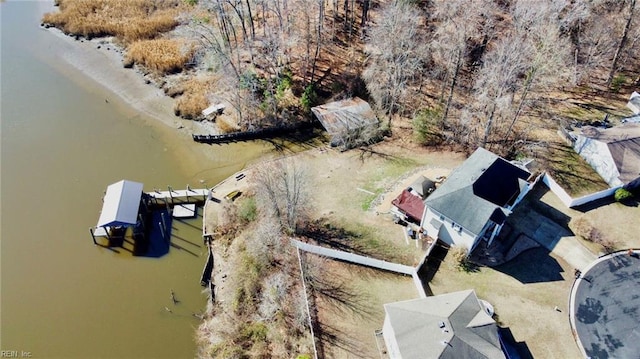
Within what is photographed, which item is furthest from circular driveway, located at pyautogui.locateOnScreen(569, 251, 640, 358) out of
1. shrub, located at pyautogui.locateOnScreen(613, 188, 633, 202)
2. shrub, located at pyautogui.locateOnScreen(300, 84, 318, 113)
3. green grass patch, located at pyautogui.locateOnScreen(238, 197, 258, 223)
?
shrub, located at pyautogui.locateOnScreen(300, 84, 318, 113)

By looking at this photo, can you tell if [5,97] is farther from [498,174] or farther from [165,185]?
[498,174]

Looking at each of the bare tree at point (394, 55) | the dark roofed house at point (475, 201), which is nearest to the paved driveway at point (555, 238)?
the dark roofed house at point (475, 201)

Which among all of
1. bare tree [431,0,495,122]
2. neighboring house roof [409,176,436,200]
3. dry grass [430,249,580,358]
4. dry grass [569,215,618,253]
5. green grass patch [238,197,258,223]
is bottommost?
green grass patch [238,197,258,223]

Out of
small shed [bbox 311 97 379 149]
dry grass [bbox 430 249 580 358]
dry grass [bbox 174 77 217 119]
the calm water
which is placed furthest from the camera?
dry grass [bbox 174 77 217 119]

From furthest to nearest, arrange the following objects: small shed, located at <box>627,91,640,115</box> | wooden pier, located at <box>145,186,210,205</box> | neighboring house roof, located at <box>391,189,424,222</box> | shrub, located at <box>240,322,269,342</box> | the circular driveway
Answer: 1. small shed, located at <box>627,91,640,115</box>
2. wooden pier, located at <box>145,186,210,205</box>
3. neighboring house roof, located at <box>391,189,424,222</box>
4. shrub, located at <box>240,322,269,342</box>
5. the circular driveway

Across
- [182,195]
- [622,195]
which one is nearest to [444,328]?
[622,195]

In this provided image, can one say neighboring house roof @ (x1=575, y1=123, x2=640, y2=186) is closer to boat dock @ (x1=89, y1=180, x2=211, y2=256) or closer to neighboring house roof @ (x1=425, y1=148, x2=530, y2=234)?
neighboring house roof @ (x1=425, y1=148, x2=530, y2=234)
